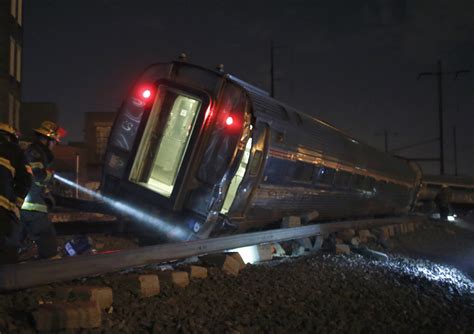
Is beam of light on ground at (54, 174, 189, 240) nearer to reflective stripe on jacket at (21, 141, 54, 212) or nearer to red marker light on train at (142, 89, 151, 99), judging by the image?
red marker light on train at (142, 89, 151, 99)

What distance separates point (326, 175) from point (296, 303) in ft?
21.1

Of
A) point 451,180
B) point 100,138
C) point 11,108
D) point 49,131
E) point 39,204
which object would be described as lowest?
point 100,138

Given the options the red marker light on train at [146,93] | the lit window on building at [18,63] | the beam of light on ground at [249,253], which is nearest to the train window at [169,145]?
the red marker light on train at [146,93]

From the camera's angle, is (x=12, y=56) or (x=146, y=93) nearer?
(x=146, y=93)

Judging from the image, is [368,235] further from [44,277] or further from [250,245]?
[44,277]

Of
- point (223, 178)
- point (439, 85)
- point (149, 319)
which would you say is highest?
point (439, 85)

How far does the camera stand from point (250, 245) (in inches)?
305

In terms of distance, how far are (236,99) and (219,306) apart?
383 cm

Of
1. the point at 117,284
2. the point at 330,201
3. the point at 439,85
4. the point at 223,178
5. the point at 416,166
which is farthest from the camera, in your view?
the point at 439,85

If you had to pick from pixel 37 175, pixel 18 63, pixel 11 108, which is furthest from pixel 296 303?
pixel 18 63

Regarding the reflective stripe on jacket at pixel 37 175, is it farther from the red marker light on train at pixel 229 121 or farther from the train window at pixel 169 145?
the red marker light on train at pixel 229 121

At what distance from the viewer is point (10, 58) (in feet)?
94.3

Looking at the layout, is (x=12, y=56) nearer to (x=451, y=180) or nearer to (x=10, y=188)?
(x=451, y=180)

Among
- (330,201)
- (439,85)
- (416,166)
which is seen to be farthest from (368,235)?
(439,85)
